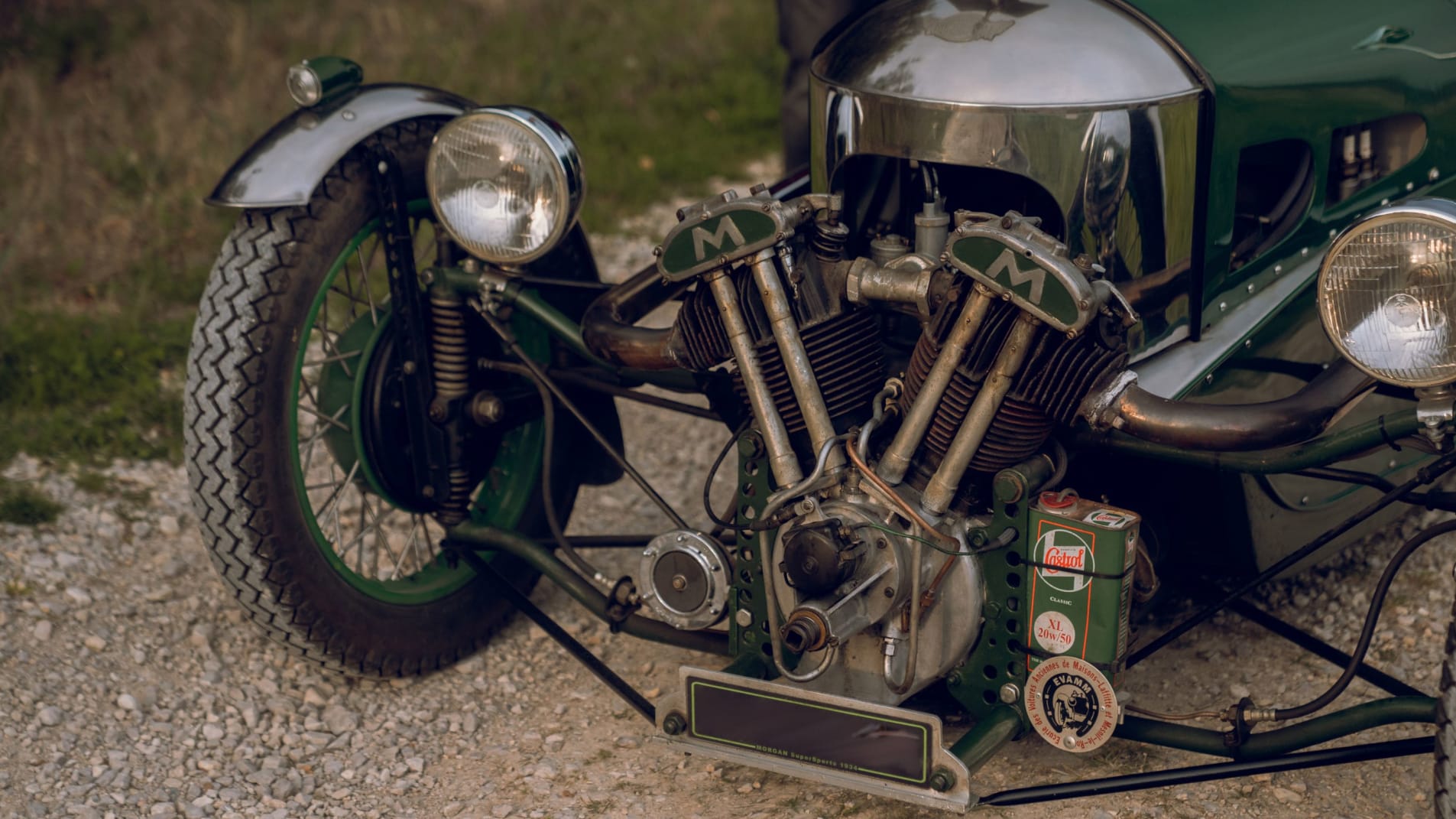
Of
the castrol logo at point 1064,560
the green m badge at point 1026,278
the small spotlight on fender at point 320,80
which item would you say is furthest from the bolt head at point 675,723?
the small spotlight on fender at point 320,80

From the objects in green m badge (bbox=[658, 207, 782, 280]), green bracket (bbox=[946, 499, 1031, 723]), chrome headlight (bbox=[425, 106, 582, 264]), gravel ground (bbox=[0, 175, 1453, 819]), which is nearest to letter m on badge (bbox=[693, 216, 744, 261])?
green m badge (bbox=[658, 207, 782, 280])

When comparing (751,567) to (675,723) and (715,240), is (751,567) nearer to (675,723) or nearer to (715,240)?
(675,723)

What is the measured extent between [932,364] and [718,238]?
1.40ft

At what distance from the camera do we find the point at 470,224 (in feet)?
9.83

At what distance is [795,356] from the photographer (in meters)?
2.68

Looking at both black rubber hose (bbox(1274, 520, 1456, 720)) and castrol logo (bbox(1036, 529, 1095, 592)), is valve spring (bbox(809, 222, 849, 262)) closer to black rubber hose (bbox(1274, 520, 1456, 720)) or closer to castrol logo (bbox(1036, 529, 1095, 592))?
castrol logo (bbox(1036, 529, 1095, 592))

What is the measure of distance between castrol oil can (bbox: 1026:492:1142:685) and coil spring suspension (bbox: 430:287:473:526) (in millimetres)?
1248

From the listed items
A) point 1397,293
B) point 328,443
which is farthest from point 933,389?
point 328,443

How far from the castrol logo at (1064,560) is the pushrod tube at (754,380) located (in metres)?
0.45

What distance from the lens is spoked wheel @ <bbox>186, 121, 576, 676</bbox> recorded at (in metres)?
2.98

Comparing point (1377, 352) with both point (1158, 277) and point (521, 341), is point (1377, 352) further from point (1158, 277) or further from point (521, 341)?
point (521, 341)

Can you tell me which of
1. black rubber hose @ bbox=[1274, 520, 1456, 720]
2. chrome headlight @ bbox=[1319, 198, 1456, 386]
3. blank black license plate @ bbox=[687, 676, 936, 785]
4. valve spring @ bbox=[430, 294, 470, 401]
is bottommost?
blank black license plate @ bbox=[687, 676, 936, 785]

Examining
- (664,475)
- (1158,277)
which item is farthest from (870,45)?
(664,475)

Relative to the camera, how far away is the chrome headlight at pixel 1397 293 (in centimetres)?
227
